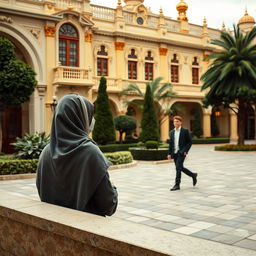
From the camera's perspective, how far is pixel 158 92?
88.2 feet

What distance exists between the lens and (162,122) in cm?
2973

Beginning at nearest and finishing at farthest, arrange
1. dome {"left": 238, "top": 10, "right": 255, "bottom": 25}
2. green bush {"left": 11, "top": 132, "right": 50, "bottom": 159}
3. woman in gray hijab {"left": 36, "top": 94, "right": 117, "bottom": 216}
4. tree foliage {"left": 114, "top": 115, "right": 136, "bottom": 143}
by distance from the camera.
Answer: woman in gray hijab {"left": 36, "top": 94, "right": 117, "bottom": 216} → green bush {"left": 11, "top": 132, "right": 50, "bottom": 159} → tree foliage {"left": 114, "top": 115, "right": 136, "bottom": 143} → dome {"left": 238, "top": 10, "right": 255, "bottom": 25}

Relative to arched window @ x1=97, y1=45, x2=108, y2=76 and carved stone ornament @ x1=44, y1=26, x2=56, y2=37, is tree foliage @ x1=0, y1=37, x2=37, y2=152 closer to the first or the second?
carved stone ornament @ x1=44, y1=26, x2=56, y2=37

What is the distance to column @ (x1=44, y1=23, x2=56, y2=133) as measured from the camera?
2306 centimetres

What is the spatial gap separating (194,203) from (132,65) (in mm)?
21924

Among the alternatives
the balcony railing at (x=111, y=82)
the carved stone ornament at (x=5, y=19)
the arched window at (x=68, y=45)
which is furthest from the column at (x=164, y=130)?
the carved stone ornament at (x=5, y=19)

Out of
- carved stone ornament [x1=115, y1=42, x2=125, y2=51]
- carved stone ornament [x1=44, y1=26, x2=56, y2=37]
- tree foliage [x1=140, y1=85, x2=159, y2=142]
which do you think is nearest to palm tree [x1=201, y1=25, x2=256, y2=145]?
tree foliage [x1=140, y1=85, x2=159, y2=142]

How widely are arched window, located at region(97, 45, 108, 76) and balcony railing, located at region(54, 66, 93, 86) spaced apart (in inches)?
113

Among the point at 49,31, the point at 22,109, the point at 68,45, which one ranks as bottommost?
the point at 22,109

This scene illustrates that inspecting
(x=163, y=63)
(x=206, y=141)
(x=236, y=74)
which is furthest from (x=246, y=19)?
(x=236, y=74)

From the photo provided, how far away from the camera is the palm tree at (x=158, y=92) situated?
26.2 meters

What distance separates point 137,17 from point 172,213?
976 inches

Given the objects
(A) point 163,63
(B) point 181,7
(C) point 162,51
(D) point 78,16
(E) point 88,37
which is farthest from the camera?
(B) point 181,7

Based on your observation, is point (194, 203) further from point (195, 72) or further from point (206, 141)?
point (195, 72)
